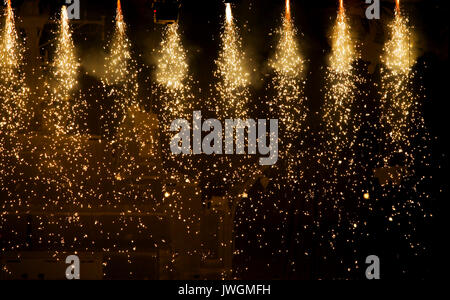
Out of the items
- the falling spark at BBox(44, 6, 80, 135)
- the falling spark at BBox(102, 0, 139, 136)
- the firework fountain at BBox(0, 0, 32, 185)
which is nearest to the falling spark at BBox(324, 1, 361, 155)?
the falling spark at BBox(102, 0, 139, 136)

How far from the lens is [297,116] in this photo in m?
2.21

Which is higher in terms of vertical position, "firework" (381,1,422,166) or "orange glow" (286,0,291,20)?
"orange glow" (286,0,291,20)

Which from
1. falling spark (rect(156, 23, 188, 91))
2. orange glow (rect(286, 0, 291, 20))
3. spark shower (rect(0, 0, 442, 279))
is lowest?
spark shower (rect(0, 0, 442, 279))

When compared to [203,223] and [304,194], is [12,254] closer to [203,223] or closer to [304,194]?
[203,223]

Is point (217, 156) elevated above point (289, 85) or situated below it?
below

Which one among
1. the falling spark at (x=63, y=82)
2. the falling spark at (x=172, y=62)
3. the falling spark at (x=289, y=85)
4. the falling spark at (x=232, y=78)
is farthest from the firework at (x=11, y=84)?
the falling spark at (x=289, y=85)

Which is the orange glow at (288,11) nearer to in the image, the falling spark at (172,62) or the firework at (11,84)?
the falling spark at (172,62)

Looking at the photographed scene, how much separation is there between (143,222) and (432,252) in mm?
1312

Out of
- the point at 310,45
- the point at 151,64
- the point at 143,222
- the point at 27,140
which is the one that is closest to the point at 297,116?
the point at 310,45

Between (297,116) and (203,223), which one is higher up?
(297,116)

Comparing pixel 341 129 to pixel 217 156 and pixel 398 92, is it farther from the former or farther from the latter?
pixel 217 156

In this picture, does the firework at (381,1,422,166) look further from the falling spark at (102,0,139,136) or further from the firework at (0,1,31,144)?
the firework at (0,1,31,144)

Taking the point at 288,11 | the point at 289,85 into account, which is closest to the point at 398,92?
the point at 289,85

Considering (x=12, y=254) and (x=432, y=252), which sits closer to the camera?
(x=12, y=254)
